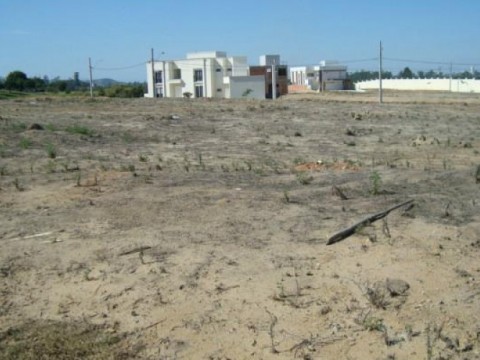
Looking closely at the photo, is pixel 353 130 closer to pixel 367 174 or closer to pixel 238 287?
pixel 367 174

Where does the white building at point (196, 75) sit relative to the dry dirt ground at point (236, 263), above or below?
above

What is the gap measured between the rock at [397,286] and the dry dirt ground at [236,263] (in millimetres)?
13

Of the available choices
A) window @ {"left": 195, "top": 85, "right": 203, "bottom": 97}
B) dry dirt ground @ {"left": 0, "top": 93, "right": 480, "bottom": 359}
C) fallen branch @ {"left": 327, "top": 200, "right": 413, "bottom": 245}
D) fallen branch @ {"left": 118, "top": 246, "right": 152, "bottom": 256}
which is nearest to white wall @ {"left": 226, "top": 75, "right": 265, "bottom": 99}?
window @ {"left": 195, "top": 85, "right": 203, "bottom": 97}

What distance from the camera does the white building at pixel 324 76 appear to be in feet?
328

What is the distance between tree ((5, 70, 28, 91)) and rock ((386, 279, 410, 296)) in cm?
8586

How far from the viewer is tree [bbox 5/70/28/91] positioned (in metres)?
84.1

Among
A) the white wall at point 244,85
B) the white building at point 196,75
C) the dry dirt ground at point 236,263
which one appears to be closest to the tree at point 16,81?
the white building at point 196,75

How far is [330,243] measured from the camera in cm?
584

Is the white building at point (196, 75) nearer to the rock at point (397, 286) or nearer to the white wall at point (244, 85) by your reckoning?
the white wall at point (244, 85)

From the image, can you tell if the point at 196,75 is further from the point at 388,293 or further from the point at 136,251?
the point at 388,293

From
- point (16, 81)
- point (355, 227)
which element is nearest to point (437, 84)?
point (16, 81)

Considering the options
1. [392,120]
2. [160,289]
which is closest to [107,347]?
[160,289]

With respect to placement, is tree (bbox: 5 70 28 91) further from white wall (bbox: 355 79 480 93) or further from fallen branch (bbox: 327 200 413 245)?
fallen branch (bbox: 327 200 413 245)

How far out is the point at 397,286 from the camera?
4.79 metres
